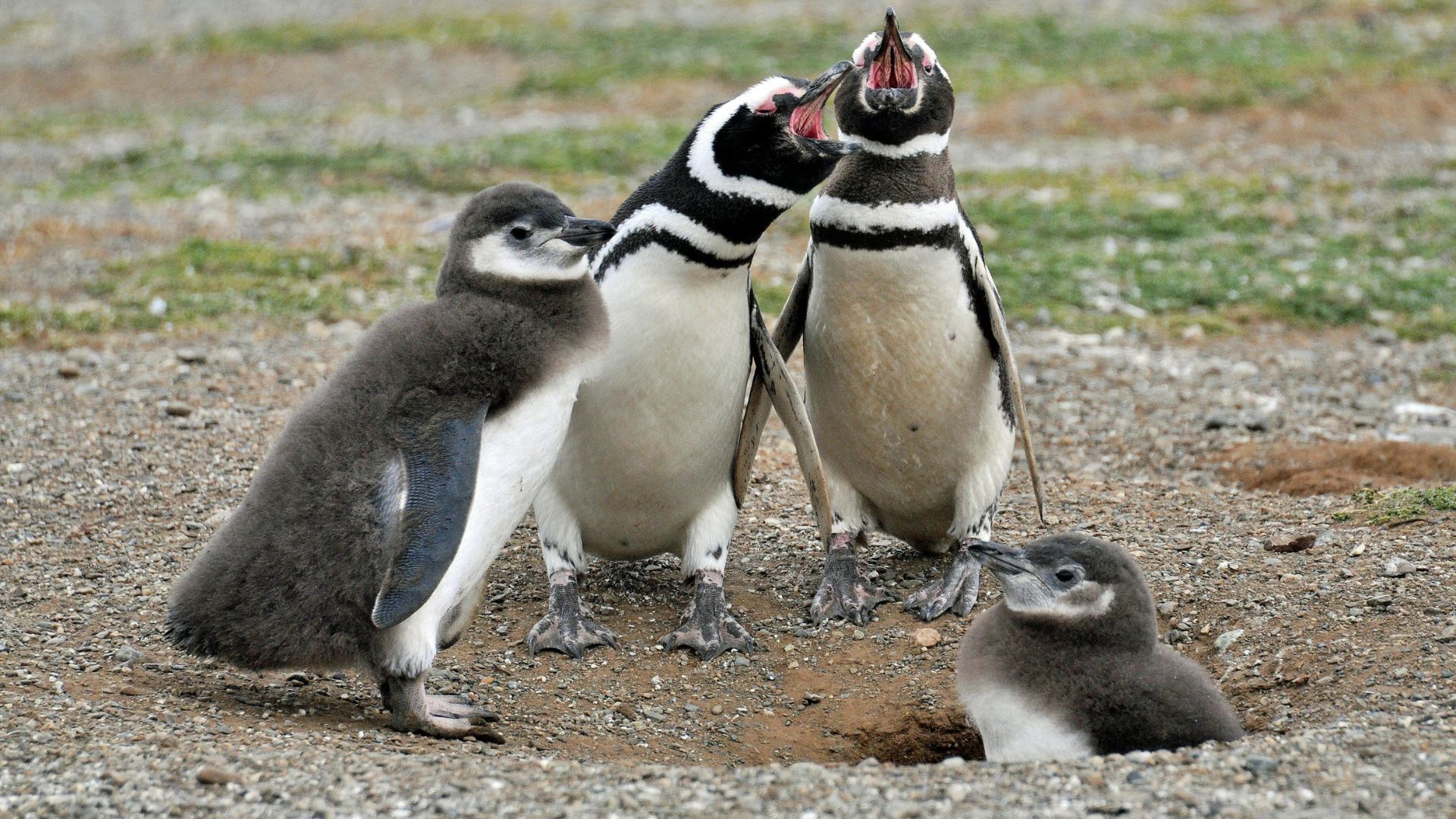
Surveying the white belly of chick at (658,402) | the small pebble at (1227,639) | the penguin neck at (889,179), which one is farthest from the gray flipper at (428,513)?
the small pebble at (1227,639)

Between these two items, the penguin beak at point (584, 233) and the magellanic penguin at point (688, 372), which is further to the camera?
the magellanic penguin at point (688, 372)

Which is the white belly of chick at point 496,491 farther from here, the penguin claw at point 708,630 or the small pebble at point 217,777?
the penguin claw at point 708,630

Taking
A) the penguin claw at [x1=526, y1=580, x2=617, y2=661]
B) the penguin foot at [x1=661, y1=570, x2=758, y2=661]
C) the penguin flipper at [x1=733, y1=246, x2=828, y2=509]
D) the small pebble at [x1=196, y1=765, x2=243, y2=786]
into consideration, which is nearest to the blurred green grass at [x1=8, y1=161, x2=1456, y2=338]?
the penguin flipper at [x1=733, y1=246, x2=828, y2=509]

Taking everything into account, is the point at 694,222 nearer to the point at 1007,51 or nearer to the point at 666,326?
the point at 666,326

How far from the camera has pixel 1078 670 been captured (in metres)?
3.79

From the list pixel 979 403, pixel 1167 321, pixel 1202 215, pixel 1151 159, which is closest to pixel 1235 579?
pixel 979 403

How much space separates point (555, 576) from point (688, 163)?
1265 mm

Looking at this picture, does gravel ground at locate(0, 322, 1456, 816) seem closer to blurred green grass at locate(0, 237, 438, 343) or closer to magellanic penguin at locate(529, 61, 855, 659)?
magellanic penguin at locate(529, 61, 855, 659)

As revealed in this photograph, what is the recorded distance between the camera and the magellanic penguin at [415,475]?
3.62m

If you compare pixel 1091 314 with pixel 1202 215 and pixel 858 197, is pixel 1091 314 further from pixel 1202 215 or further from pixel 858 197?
pixel 858 197

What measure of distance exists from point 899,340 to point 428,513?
1.71 metres

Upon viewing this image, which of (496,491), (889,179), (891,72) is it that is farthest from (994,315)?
(496,491)

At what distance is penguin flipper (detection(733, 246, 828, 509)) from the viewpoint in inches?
189

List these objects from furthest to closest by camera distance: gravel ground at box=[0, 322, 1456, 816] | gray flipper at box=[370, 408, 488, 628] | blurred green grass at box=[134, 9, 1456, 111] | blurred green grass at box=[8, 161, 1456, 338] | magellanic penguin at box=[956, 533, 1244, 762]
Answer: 1. blurred green grass at box=[134, 9, 1456, 111]
2. blurred green grass at box=[8, 161, 1456, 338]
3. magellanic penguin at box=[956, 533, 1244, 762]
4. gray flipper at box=[370, 408, 488, 628]
5. gravel ground at box=[0, 322, 1456, 816]
